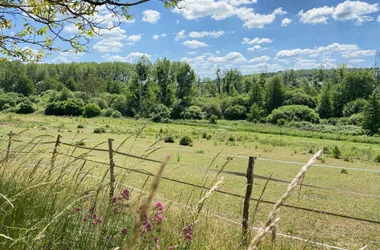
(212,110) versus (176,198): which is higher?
(176,198)

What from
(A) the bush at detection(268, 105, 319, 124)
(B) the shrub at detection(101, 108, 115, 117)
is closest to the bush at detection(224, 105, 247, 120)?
(A) the bush at detection(268, 105, 319, 124)

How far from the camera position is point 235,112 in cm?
7194

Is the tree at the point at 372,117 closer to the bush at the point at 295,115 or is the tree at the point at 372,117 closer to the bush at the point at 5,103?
the bush at the point at 295,115

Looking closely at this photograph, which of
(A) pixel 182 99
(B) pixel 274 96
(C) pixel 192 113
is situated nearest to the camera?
(C) pixel 192 113

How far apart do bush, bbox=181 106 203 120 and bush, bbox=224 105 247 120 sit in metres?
7.53

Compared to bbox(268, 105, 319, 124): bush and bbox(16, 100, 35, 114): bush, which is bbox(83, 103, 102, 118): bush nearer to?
bbox(16, 100, 35, 114): bush

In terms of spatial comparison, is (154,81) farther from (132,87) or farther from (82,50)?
(82,50)

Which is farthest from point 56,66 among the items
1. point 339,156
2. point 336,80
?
point 339,156

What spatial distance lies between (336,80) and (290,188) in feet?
344

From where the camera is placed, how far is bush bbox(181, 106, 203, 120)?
65938 mm

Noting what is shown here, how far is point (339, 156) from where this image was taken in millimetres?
24562

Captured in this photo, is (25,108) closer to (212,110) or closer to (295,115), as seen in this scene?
(212,110)

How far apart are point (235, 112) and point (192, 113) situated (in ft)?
36.8

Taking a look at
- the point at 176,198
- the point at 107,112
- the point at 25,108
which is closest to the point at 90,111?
the point at 107,112
